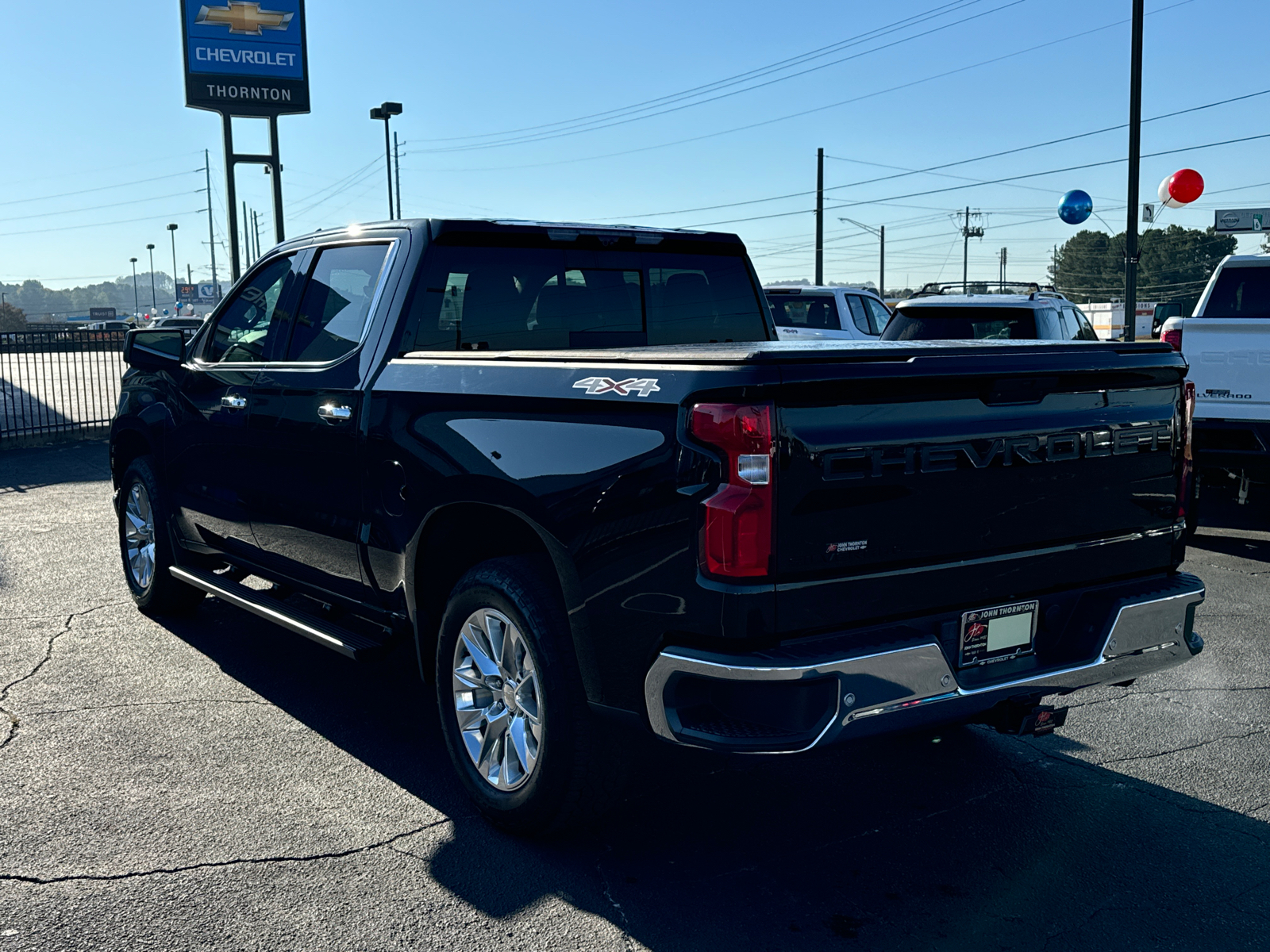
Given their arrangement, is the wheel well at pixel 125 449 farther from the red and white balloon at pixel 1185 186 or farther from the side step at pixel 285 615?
the red and white balloon at pixel 1185 186

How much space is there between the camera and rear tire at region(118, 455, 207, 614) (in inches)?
245

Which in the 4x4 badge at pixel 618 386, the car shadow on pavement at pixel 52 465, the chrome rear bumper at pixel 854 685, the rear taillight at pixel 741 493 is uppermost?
the 4x4 badge at pixel 618 386

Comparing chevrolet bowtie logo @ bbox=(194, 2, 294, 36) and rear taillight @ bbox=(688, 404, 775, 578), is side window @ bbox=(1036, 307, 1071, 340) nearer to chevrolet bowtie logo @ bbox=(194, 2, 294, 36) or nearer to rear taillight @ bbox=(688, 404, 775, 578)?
rear taillight @ bbox=(688, 404, 775, 578)

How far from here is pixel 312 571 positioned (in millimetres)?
4887

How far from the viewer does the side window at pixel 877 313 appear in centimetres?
1750

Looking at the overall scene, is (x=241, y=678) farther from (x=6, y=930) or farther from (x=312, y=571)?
(x=6, y=930)

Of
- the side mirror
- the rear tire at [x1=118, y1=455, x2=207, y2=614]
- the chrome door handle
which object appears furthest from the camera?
the rear tire at [x1=118, y1=455, x2=207, y2=614]

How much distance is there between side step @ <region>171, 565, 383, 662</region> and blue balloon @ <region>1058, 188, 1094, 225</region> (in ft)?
83.8

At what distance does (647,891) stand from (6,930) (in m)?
1.78

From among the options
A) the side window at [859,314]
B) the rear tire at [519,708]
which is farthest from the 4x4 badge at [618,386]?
the side window at [859,314]

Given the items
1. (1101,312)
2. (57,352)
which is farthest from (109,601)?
(1101,312)

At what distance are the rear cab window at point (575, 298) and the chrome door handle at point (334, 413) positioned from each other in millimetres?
333

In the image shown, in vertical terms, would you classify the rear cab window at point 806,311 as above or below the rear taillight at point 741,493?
above

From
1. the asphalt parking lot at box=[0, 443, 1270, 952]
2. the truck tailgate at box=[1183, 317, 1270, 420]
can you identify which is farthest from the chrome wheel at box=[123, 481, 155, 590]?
the truck tailgate at box=[1183, 317, 1270, 420]
